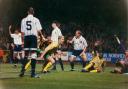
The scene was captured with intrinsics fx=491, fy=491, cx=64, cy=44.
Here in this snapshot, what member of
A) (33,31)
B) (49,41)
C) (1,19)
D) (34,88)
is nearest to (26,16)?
(33,31)

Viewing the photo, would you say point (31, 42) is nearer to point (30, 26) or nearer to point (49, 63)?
point (30, 26)

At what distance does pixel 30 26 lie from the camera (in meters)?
8.05

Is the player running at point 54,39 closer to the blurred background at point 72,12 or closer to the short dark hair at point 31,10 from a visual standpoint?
the blurred background at point 72,12

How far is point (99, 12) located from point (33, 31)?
3.69 ft

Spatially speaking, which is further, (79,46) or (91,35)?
(79,46)

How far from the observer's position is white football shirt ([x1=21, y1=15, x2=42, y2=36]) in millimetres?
8023

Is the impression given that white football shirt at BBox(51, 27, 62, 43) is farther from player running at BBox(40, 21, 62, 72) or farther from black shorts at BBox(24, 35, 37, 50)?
black shorts at BBox(24, 35, 37, 50)

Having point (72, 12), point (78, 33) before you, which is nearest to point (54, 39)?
point (78, 33)

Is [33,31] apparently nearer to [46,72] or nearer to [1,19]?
[1,19]

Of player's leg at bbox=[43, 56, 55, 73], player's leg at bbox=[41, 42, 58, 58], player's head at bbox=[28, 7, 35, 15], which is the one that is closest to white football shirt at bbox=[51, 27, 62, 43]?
player's leg at bbox=[41, 42, 58, 58]

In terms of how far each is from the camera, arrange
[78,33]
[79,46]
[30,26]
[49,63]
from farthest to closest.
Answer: [79,46] → [78,33] → [49,63] → [30,26]

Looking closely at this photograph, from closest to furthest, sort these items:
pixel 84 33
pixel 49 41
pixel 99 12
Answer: pixel 99 12 < pixel 49 41 < pixel 84 33

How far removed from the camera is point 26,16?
8.08 m

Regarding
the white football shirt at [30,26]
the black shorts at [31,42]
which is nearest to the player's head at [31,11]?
the white football shirt at [30,26]
